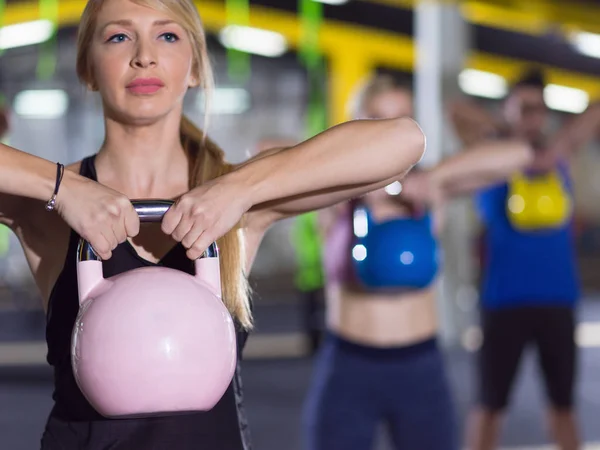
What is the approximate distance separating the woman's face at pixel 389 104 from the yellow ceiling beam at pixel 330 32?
7900mm

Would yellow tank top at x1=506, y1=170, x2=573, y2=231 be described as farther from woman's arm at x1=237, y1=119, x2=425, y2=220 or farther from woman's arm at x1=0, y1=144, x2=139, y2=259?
woman's arm at x1=0, y1=144, x2=139, y2=259

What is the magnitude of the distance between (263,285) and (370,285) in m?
10.9

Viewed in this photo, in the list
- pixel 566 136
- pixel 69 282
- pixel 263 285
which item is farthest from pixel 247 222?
pixel 263 285

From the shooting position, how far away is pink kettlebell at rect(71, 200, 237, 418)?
977 millimetres

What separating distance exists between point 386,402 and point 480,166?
2.25ft

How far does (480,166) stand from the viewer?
98.0 inches

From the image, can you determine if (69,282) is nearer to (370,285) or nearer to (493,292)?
(370,285)

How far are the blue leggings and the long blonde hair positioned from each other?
1.18 m

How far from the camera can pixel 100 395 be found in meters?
1.01

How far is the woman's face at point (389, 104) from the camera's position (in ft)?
8.54

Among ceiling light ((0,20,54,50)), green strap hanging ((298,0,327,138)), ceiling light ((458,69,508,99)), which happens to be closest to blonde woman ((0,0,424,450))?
green strap hanging ((298,0,327,138))

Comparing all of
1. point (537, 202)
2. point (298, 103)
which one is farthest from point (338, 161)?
point (298, 103)

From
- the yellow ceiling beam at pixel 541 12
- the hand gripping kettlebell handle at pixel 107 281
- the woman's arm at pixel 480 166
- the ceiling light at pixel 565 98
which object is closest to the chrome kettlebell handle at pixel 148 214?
the hand gripping kettlebell handle at pixel 107 281

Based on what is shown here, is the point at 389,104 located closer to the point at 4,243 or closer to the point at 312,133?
the point at 312,133
